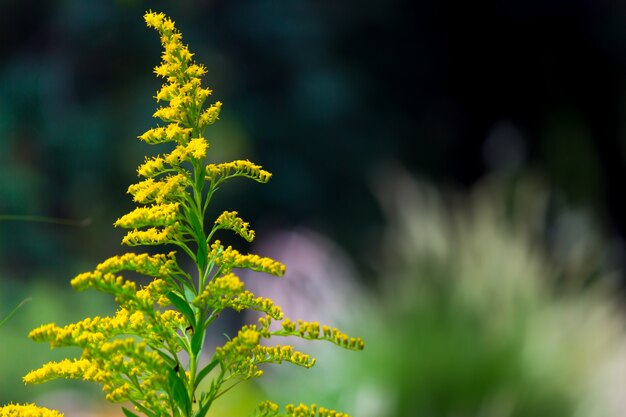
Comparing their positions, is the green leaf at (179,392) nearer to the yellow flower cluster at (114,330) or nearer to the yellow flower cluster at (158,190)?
the yellow flower cluster at (114,330)

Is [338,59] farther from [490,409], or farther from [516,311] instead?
[490,409]

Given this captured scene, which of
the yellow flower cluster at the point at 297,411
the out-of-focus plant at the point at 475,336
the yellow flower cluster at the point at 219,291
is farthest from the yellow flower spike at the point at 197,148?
the out-of-focus plant at the point at 475,336

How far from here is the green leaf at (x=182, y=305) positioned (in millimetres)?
785

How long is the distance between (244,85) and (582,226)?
2.95 metres

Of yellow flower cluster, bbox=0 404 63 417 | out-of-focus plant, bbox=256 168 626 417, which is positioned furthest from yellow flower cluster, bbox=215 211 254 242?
out-of-focus plant, bbox=256 168 626 417

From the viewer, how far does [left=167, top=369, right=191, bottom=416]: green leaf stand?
2.51 ft

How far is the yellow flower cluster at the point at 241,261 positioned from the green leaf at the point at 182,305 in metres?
0.05

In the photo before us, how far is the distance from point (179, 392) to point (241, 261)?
12 centimetres

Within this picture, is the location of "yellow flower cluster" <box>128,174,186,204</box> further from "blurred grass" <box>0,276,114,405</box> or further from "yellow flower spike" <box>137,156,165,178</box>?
"blurred grass" <box>0,276,114,405</box>

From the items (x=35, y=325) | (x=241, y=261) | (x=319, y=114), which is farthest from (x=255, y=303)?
(x=319, y=114)

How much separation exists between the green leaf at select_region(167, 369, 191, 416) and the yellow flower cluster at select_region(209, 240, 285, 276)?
10cm

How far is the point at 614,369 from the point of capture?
2.53 metres

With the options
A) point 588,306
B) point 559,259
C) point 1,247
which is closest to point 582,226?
point 559,259

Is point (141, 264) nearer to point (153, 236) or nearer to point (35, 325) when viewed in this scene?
point (153, 236)
